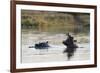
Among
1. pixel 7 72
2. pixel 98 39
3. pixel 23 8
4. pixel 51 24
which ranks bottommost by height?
pixel 7 72

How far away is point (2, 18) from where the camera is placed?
1.72m

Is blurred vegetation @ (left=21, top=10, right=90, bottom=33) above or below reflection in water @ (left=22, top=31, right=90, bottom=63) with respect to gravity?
above

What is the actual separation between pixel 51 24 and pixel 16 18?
0.35 metres

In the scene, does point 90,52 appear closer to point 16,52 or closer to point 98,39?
point 98,39

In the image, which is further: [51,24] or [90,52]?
[90,52]

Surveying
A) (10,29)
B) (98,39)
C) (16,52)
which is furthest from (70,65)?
(10,29)

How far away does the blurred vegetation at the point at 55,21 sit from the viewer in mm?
1802

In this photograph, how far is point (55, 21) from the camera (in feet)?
6.21

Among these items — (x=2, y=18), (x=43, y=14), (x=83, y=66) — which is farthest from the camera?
(x=83, y=66)

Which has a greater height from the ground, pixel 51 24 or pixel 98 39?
pixel 51 24

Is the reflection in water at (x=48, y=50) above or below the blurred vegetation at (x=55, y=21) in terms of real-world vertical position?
below

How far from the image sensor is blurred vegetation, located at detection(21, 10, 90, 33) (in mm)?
1802

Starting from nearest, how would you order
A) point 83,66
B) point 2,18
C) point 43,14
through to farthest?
point 2,18 < point 43,14 < point 83,66

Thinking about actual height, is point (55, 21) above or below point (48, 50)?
above
